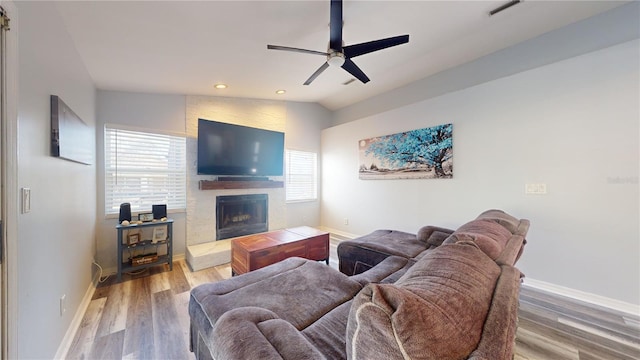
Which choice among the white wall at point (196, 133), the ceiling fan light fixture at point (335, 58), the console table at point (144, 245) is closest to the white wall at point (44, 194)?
the console table at point (144, 245)

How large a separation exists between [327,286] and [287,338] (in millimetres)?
664

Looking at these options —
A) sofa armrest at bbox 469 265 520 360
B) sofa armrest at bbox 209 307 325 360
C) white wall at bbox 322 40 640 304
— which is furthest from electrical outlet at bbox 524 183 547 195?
sofa armrest at bbox 209 307 325 360

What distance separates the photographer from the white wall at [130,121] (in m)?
2.92

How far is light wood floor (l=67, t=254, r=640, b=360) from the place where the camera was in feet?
5.52

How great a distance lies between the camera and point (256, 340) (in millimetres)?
876

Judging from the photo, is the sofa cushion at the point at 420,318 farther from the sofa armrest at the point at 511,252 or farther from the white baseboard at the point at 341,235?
the white baseboard at the point at 341,235

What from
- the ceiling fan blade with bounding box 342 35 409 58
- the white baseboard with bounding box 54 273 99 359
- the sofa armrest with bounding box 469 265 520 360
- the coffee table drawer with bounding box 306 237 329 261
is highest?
the ceiling fan blade with bounding box 342 35 409 58

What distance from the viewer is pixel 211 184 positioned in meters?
3.69

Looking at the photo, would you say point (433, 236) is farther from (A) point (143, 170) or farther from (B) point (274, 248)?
(A) point (143, 170)

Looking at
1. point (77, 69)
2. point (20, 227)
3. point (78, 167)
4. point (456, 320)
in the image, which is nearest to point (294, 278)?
point (456, 320)

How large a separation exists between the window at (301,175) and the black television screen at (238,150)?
377mm

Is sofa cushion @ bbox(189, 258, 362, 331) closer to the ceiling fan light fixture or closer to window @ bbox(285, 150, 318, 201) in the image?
the ceiling fan light fixture

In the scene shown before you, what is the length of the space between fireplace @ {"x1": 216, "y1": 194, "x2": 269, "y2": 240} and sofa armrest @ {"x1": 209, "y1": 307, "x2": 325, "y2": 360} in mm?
3105

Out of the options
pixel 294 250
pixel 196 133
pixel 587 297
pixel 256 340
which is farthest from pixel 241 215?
pixel 587 297
